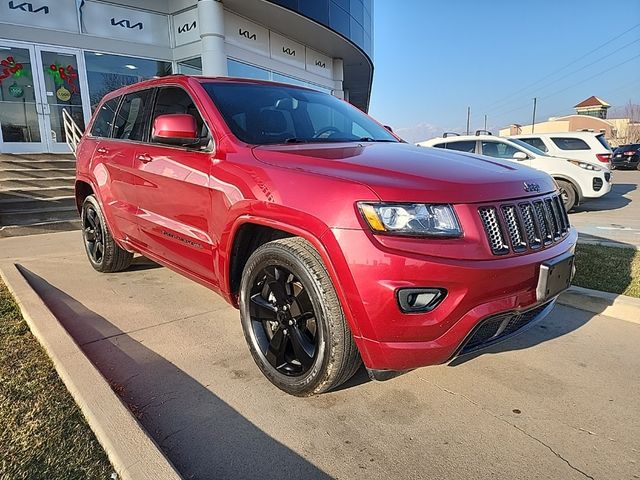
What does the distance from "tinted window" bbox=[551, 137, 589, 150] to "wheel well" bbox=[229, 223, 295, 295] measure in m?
10.7

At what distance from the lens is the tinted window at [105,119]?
4516 mm

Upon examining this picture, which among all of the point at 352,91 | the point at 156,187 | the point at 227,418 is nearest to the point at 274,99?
the point at 156,187

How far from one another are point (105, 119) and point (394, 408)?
405 cm

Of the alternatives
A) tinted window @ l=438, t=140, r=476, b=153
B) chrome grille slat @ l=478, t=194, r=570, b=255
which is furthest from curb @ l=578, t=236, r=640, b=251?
tinted window @ l=438, t=140, r=476, b=153

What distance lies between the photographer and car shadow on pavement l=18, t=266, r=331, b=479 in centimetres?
199

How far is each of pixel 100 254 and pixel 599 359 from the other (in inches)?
183

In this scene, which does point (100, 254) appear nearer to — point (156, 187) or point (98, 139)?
point (98, 139)

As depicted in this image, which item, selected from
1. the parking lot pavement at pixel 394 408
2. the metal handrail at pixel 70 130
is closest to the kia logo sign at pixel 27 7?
the metal handrail at pixel 70 130

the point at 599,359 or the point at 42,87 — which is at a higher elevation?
the point at 42,87

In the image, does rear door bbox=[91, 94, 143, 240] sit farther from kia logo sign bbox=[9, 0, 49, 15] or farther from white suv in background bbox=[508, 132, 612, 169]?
white suv in background bbox=[508, 132, 612, 169]

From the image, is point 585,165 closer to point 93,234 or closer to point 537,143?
point 537,143

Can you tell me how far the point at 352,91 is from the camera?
30.6 meters

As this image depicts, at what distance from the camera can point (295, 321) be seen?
248cm

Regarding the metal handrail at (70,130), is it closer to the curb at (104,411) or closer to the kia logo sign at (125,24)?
the kia logo sign at (125,24)
